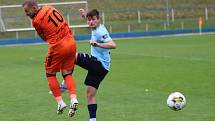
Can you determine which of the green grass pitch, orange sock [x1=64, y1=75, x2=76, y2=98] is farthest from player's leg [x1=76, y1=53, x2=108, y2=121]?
the green grass pitch

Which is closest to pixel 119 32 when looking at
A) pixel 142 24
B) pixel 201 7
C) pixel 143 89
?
pixel 142 24

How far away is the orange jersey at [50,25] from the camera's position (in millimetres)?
10258

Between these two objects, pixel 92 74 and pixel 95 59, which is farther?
pixel 92 74

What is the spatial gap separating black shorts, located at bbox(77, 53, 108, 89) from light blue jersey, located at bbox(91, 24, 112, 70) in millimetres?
81

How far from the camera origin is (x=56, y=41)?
10305 millimetres

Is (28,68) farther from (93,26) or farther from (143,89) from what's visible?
(93,26)

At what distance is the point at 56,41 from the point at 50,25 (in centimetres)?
30

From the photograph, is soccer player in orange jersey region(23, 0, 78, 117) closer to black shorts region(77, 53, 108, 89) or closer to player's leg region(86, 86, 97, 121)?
black shorts region(77, 53, 108, 89)

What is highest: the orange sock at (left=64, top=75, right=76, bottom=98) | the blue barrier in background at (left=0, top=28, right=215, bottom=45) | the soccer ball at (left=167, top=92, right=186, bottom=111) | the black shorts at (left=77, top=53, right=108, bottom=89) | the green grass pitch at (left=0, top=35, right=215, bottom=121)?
the black shorts at (left=77, top=53, right=108, bottom=89)

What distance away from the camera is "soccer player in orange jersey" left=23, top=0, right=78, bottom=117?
403 inches

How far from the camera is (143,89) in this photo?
1614cm

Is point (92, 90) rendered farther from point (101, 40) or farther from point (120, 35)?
point (120, 35)

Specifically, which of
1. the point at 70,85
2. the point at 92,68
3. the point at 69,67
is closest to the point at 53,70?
the point at 69,67

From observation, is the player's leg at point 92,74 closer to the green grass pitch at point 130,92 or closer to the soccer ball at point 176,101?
the green grass pitch at point 130,92
